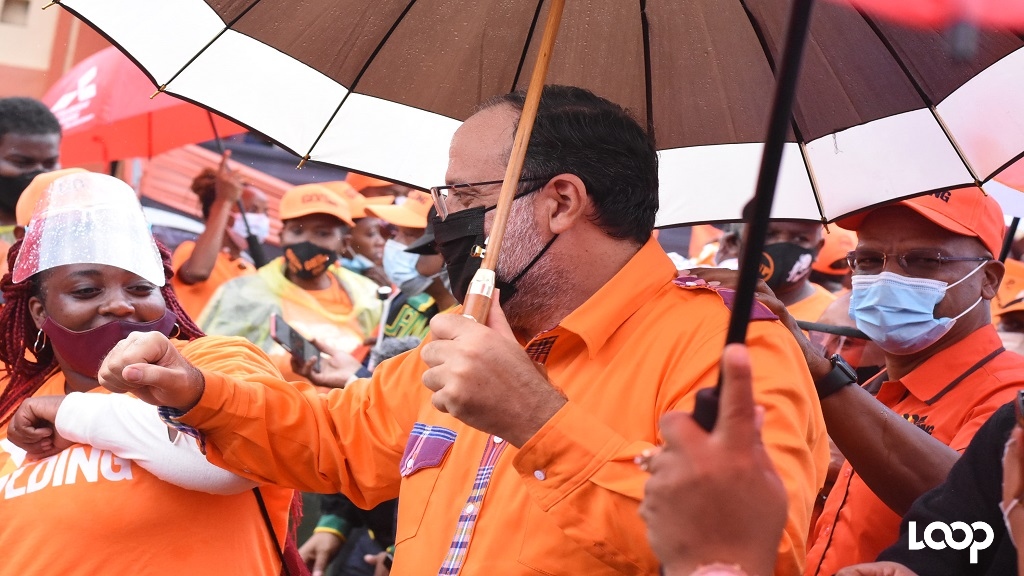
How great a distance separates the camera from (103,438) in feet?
10.5

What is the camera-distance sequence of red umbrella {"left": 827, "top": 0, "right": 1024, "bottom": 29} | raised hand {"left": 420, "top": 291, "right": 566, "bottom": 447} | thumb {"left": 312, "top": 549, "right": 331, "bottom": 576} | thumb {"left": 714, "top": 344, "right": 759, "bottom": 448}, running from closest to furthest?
thumb {"left": 714, "top": 344, "right": 759, "bottom": 448}, red umbrella {"left": 827, "top": 0, "right": 1024, "bottom": 29}, raised hand {"left": 420, "top": 291, "right": 566, "bottom": 447}, thumb {"left": 312, "top": 549, "right": 331, "bottom": 576}

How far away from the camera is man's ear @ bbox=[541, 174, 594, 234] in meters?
2.77

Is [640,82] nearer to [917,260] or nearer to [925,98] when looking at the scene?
[925,98]

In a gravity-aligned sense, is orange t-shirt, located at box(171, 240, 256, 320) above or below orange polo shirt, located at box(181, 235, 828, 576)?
below

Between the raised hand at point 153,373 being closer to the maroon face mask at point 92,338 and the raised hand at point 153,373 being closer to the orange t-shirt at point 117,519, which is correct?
the orange t-shirt at point 117,519

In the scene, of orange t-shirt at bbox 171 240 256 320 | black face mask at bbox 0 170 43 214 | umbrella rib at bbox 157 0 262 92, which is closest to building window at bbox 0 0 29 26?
orange t-shirt at bbox 171 240 256 320

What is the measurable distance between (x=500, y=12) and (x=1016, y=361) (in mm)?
1937

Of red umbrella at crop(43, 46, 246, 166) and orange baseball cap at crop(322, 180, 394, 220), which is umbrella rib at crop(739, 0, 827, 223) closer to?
red umbrella at crop(43, 46, 246, 166)

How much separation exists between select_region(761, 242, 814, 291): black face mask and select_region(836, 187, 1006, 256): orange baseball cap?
1.92m

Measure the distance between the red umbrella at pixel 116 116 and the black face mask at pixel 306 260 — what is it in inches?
37.1

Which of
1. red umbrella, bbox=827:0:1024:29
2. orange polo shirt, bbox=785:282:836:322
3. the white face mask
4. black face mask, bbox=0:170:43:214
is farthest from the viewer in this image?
the white face mask

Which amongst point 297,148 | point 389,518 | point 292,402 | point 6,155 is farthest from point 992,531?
point 6,155

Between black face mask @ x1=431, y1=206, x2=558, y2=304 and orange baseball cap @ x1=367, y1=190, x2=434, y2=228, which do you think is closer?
black face mask @ x1=431, y1=206, x2=558, y2=304

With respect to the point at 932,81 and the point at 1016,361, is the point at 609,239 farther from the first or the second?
the point at 1016,361
